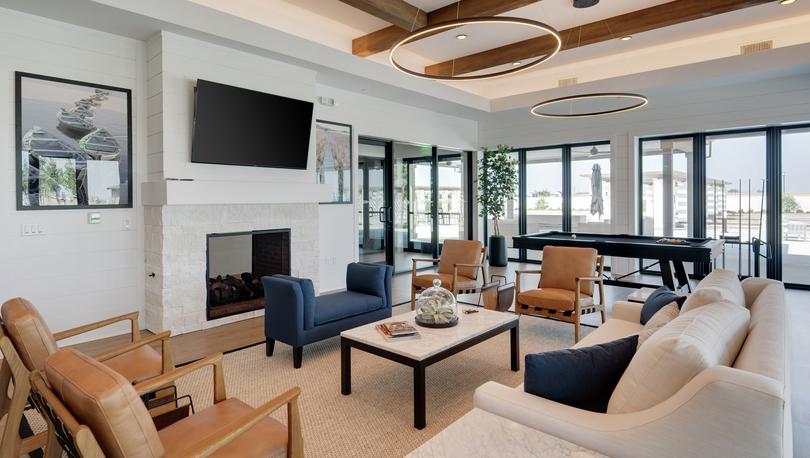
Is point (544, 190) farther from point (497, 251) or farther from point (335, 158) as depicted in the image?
point (335, 158)

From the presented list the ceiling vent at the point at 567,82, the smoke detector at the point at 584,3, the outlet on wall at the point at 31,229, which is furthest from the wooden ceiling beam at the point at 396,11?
the outlet on wall at the point at 31,229

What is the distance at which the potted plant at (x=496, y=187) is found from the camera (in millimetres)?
9016

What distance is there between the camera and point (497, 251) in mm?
9141

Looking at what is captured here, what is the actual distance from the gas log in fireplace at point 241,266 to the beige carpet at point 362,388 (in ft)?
3.88

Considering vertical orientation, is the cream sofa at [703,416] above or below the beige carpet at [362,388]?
above

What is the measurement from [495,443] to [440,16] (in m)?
4.80

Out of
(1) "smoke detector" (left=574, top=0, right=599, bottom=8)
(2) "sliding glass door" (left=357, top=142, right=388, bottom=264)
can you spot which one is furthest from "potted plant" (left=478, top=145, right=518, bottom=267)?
(1) "smoke detector" (left=574, top=0, right=599, bottom=8)

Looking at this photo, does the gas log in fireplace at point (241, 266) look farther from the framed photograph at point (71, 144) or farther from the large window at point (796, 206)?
the large window at point (796, 206)

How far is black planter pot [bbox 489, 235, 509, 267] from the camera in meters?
9.13

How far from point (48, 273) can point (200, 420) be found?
128 inches

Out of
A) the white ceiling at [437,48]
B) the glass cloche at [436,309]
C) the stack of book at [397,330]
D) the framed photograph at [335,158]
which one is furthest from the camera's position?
the framed photograph at [335,158]

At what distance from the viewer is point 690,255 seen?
16.6 feet

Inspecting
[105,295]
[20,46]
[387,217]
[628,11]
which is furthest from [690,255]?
[20,46]

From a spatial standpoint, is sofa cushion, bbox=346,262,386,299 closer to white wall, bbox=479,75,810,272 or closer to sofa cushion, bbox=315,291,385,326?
sofa cushion, bbox=315,291,385,326
